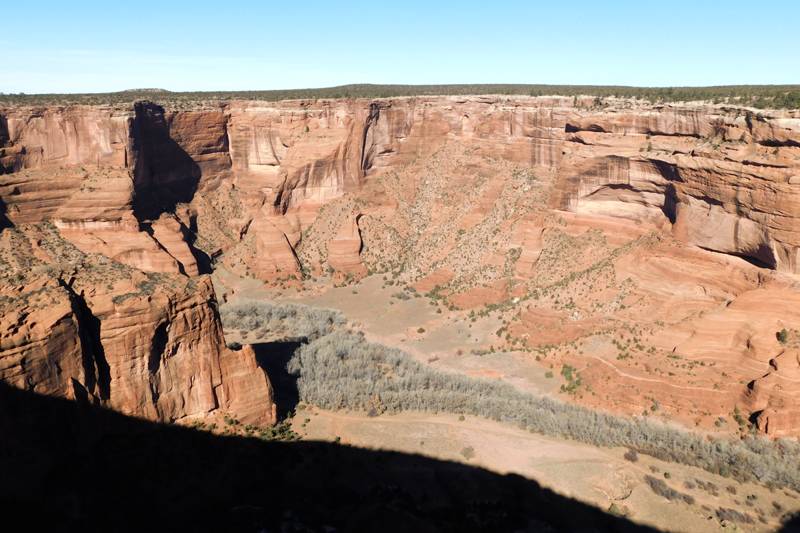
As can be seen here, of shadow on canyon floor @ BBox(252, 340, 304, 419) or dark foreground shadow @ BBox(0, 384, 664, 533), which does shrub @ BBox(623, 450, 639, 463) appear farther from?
shadow on canyon floor @ BBox(252, 340, 304, 419)

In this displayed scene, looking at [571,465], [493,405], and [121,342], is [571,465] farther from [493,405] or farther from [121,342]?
[121,342]

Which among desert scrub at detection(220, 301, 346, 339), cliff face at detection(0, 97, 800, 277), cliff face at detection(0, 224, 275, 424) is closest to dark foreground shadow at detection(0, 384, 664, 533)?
cliff face at detection(0, 224, 275, 424)

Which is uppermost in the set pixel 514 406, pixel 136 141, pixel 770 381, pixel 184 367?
pixel 136 141

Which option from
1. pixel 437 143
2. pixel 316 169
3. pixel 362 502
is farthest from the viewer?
pixel 437 143

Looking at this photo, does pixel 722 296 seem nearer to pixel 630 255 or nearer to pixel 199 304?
pixel 630 255

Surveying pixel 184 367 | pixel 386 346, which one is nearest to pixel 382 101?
pixel 386 346

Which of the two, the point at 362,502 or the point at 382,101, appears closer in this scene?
the point at 362,502

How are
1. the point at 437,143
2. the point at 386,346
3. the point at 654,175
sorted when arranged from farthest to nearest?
1. the point at 437,143
2. the point at 386,346
3. the point at 654,175
